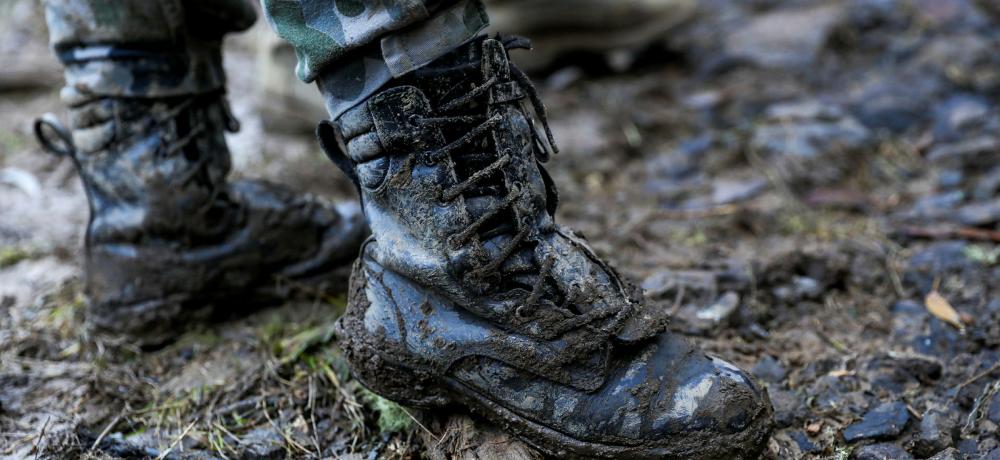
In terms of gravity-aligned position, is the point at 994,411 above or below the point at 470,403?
below

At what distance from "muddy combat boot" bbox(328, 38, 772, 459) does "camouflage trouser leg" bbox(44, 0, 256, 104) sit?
664mm

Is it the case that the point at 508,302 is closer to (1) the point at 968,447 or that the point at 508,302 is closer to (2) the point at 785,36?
(1) the point at 968,447

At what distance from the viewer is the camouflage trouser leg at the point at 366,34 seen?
1378 millimetres

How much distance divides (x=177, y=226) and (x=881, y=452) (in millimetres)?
1576

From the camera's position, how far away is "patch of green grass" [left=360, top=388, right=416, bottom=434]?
1709 millimetres

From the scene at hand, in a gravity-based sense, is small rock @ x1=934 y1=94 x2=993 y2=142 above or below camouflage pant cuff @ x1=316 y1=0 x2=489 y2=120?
below

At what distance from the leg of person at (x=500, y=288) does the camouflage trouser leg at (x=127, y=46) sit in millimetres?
630

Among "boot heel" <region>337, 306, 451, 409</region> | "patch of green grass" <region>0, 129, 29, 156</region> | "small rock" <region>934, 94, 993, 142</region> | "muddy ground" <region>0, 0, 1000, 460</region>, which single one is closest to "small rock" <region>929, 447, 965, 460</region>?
"muddy ground" <region>0, 0, 1000, 460</region>

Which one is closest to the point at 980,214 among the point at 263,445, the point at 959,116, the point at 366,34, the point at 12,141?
the point at 959,116

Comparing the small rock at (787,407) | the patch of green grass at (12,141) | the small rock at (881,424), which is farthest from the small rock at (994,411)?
the patch of green grass at (12,141)

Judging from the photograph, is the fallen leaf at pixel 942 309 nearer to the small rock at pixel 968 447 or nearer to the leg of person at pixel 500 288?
the small rock at pixel 968 447

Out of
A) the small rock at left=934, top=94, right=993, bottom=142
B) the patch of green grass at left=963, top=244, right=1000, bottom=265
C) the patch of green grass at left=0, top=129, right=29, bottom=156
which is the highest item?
the patch of green grass at left=0, top=129, right=29, bottom=156

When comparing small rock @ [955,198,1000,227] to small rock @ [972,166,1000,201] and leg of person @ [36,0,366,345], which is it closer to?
small rock @ [972,166,1000,201]

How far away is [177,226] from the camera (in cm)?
197
